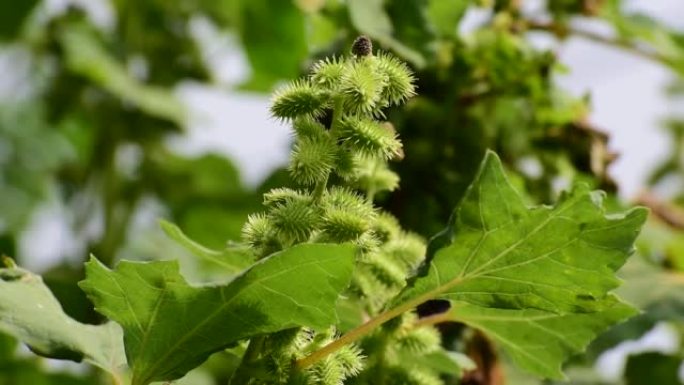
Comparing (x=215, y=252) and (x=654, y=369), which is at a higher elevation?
(x=654, y=369)

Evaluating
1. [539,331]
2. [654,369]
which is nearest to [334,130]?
[539,331]

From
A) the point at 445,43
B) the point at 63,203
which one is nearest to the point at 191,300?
the point at 445,43

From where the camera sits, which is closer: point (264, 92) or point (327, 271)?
point (327, 271)

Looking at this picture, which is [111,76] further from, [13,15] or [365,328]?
[365,328]

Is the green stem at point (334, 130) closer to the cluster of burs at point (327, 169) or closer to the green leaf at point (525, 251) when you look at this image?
the cluster of burs at point (327, 169)

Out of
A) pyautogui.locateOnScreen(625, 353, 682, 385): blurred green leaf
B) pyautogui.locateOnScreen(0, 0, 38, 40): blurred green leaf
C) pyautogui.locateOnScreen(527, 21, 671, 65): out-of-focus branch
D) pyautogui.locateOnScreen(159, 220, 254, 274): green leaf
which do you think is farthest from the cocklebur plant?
pyautogui.locateOnScreen(0, 0, 38, 40): blurred green leaf

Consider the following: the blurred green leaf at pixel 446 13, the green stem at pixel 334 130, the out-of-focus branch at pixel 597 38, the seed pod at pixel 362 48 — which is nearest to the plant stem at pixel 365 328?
the green stem at pixel 334 130
